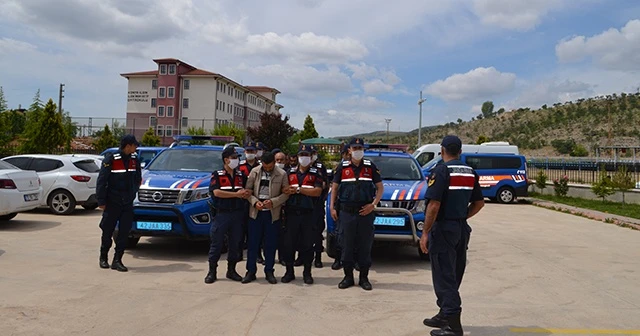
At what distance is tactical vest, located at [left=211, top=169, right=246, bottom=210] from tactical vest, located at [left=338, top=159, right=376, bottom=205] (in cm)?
133

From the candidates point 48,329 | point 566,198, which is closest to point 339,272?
point 48,329

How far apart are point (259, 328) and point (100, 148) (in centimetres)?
3267

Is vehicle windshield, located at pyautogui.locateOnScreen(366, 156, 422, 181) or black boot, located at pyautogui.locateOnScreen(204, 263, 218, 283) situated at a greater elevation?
vehicle windshield, located at pyautogui.locateOnScreen(366, 156, 422, 181)

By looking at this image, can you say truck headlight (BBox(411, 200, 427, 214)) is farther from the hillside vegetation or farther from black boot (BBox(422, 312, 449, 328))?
the hillside vegetation

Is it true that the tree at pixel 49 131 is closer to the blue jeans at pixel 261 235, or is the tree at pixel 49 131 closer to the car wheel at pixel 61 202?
the car wheel at pixel 61 202

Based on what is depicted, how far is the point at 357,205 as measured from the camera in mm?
6461

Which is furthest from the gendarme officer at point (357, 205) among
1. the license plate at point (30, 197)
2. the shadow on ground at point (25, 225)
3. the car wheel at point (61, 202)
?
the car wheel at point (61, 202)

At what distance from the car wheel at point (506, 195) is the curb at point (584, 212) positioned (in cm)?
94

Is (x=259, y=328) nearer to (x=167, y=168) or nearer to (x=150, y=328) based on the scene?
(x=150, y=328)

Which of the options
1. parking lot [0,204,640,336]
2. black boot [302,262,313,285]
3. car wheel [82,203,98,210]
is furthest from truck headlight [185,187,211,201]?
car wheel [82,203,98,210]

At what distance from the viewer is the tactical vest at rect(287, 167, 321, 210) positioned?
6761 mm

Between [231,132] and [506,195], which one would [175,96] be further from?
[506,195]

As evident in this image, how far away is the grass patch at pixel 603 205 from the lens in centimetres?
1685

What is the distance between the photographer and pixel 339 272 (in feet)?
24.9
